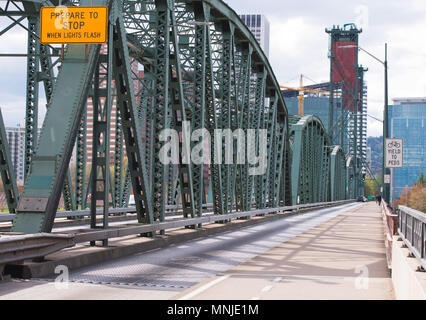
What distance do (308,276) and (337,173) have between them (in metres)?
91.4

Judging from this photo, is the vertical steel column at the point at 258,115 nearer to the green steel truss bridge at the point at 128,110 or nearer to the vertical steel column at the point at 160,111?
the green steel truss bridge at the point at 128,110

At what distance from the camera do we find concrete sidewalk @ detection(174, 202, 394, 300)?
33.4 ft

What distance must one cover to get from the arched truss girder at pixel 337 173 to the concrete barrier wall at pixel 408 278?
8128cm

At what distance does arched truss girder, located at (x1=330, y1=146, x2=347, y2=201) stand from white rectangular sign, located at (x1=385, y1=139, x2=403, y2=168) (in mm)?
61699

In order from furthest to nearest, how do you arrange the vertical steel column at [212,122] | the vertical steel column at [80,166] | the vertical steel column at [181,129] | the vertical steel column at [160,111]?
the vertical steel column at [80,166]
the vertical steel column at [212,122]
the vertical steel column at [181,129]
the vertical steel column at [160,111]

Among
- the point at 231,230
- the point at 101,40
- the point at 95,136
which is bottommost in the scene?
the point at 231,230

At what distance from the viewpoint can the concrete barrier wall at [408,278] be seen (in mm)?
7035

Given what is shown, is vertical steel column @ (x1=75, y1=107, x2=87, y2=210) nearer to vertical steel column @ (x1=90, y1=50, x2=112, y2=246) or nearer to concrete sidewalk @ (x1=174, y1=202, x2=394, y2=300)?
concrete sidewalk @ (x1=174, y1=202, x2=394, y2=300)

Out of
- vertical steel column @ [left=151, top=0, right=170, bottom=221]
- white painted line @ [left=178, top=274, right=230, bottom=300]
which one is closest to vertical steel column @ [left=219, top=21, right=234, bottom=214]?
vertical steel column @ [left=151, top=0, right=170, bottom=221]

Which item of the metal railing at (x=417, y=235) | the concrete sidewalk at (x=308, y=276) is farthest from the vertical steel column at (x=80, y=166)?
the metal railing at (x=417, y=235)

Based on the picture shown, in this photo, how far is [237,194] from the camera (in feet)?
103
